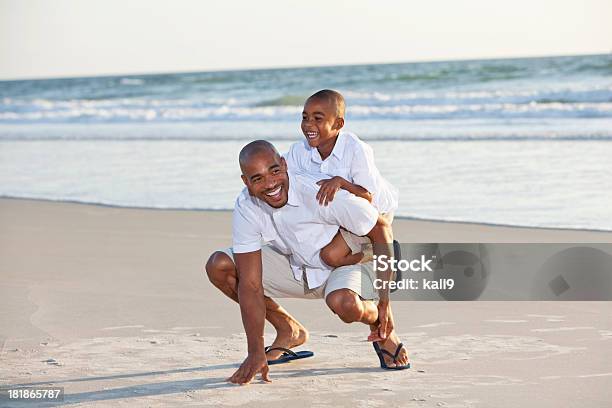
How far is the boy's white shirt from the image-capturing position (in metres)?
4.55

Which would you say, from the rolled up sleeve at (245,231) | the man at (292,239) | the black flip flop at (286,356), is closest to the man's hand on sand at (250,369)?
the man at (292,239)

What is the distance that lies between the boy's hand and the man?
2 centimetres

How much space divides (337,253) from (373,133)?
1162 cm

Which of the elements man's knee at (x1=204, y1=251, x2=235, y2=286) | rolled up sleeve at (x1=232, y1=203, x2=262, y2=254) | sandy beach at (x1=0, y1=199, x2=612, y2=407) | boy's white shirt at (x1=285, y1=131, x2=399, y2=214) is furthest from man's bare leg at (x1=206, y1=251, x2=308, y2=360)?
boy's white shirt at (x1=285, y1=131, x2=399, y2=214)

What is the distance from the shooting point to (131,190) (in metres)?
10.0

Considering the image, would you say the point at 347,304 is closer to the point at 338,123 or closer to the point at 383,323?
the point at 383,323

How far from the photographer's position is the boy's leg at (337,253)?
4.28m

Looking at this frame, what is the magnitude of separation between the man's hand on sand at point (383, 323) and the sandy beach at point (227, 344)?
0.16m

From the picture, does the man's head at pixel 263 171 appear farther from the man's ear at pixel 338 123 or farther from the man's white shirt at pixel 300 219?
the man's ear at pixel 338 123

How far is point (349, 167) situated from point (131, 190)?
5.77 metres

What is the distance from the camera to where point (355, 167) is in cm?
457

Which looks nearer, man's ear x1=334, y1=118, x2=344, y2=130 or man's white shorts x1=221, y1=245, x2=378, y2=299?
man's white shorts x1=221, y1=245, x2=378, y2=299

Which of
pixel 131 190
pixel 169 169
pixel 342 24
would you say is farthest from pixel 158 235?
pixel 342 24

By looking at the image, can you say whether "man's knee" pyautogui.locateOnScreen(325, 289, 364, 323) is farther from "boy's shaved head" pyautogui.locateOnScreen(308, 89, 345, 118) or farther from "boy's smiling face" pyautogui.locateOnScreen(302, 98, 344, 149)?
"boy's shaved head" pyautogui.locateOnScreen(308, 89, 345, 118)
